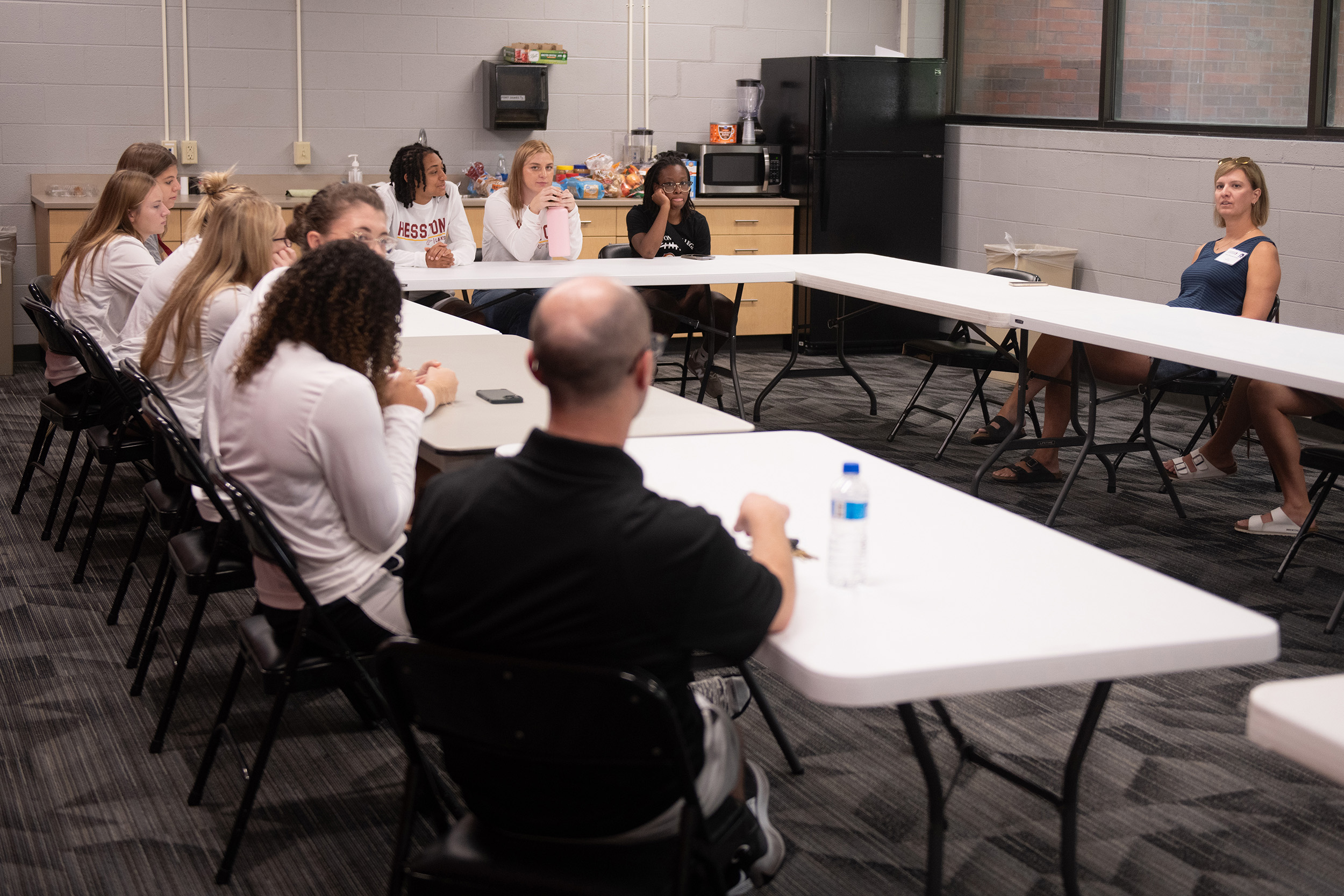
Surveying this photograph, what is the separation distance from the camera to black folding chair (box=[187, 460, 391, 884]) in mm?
2182

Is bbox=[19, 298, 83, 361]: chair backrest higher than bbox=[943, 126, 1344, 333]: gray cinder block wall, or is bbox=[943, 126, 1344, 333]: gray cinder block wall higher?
bbox=[943, 126, 1344, 333]: gray cinder block wall

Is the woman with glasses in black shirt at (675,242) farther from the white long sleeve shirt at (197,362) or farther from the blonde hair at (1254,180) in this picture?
the white long sleeve shirt at (197,362)

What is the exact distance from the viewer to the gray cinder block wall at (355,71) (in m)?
7.04

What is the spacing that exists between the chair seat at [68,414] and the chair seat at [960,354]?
A: 3.10 m

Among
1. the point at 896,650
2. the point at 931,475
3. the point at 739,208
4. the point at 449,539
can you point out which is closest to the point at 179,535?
the point at 449,539

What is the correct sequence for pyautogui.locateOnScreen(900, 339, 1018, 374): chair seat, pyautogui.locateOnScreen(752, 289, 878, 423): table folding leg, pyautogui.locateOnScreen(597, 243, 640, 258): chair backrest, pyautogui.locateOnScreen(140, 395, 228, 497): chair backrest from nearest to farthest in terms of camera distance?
pyautogui.locateOnScreen(140, 395, 228, 497): chair backrest < pyautogui.locateOnScreen(900, 339, 1018, 374): chair seat < pyautogui.locateOnScreen(752, 289, 878, 423): table folding leg < pyautogui.locateOnScreen(597, 243, 640, 258): chair backrest

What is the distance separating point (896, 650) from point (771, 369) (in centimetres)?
599

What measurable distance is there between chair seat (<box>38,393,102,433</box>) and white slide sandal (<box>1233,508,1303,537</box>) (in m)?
3.69

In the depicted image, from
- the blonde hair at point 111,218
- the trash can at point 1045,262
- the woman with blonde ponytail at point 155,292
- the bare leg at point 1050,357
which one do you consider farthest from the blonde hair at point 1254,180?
the blonde hair at point 111,218

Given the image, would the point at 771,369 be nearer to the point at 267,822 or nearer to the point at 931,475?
the point at 931,475

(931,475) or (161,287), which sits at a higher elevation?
(161,287)

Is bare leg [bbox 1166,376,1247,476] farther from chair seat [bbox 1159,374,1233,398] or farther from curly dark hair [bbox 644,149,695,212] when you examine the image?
curly dark hair [bbox 644,149,695,212]

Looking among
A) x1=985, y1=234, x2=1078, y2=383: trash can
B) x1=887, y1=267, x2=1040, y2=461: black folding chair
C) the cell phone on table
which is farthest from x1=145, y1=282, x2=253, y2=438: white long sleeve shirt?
x1=985, y1=234, x2=1078, y2=383: trash can

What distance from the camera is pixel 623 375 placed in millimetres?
1576
